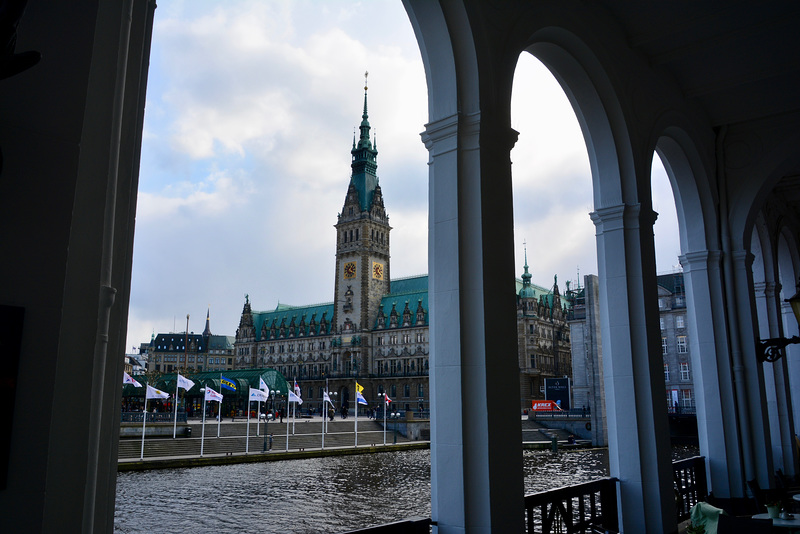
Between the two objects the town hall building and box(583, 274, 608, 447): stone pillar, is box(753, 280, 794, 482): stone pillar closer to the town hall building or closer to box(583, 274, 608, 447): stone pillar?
box(583, 274, 608, 447): stone pillar

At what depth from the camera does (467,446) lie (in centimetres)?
402

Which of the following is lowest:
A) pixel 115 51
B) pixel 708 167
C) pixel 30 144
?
pixel 30 144

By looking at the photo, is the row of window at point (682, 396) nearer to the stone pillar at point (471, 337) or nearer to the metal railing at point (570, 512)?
the metal railing at point (570, 512)

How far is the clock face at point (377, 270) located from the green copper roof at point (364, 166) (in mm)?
7466

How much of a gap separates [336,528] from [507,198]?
11.6 metres

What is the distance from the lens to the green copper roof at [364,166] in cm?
8038

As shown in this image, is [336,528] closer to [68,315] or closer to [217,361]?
[68,315]

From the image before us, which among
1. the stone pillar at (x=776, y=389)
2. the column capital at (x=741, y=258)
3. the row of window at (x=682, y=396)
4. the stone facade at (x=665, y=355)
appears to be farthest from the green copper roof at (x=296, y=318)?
the column capital at (x=741, y=258)

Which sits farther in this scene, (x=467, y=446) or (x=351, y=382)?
(x=351, y=382)

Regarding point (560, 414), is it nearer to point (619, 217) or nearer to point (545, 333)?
point (545, 333)

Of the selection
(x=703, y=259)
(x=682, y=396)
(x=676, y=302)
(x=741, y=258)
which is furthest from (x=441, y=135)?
(x=676, y=302)

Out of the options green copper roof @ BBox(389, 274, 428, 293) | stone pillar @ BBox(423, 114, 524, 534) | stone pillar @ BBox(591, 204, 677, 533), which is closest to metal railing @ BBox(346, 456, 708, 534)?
stone pillar @ BBox(591, 204, 677, 533)

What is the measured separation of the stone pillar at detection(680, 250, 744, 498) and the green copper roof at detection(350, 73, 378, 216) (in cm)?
7081

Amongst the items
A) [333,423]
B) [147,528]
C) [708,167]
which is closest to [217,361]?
[333,423]
